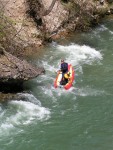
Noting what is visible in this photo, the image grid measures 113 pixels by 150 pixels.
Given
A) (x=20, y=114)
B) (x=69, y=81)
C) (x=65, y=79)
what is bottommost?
(x=20, y=114)

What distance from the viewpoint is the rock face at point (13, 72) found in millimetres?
15374

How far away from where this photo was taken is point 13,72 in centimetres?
1551

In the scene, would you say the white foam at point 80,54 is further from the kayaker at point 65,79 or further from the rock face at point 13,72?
the rock face at point 13,72

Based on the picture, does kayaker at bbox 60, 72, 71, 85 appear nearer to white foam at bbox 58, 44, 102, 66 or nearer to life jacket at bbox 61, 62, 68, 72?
A: life jacket at bbox 61, 62, 68, 72

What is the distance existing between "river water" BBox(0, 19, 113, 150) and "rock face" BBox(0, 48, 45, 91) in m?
0.57

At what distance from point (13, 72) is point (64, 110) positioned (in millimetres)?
2589

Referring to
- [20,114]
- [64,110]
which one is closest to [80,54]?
[64,110]

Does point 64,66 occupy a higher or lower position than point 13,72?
higher

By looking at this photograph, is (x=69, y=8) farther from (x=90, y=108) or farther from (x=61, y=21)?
(x=90, y=108)

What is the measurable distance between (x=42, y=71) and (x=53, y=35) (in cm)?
Result: 497

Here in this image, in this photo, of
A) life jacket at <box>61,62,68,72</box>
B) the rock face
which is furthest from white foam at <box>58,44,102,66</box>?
the rock face

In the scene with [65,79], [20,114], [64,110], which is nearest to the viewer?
[20,114]

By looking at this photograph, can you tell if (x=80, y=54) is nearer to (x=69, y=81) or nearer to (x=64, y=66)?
(x=64, y=66)

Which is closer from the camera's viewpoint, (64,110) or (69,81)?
(64,110)
